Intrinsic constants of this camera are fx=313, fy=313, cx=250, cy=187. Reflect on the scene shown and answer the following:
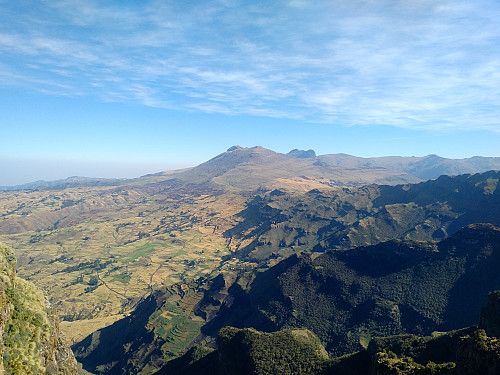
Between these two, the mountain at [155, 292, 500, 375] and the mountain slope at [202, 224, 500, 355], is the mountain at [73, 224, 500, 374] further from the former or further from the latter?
the mountain at [155, 292, 500, 375]

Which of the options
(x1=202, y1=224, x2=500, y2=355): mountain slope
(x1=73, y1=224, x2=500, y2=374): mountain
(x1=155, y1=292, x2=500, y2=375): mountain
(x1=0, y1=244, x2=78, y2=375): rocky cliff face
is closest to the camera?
(x1=0, y1=244, x2=78, y2=375): rocky cliff face

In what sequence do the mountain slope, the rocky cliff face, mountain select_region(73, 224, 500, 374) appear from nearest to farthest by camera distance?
Result: the rocky cliff face → the mountain slope → mountain select_region(73, 224, 500, 374)

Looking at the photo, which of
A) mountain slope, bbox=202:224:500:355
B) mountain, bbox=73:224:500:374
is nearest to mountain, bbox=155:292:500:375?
mountain, bbox=73:224:500:374

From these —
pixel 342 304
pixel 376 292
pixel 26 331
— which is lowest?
pixel 342 304

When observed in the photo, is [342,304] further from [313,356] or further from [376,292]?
[313,356]

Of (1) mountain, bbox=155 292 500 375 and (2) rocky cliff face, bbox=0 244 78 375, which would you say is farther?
(1) mountain, bbox=155 292 500 375

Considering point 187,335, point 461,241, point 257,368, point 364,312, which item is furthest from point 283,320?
point 461,241

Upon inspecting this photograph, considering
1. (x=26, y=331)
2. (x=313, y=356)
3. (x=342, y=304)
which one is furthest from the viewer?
(x=342, y=304)

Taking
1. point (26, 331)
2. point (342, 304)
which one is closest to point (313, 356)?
point (342, 304)

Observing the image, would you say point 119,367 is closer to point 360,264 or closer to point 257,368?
point 257,368
